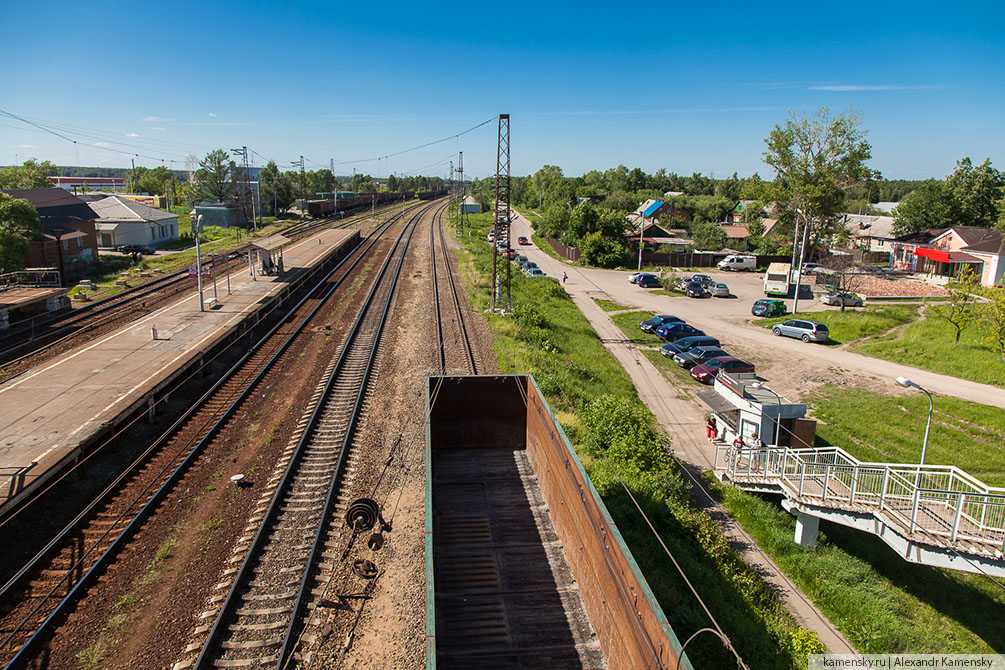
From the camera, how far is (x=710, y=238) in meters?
60.9

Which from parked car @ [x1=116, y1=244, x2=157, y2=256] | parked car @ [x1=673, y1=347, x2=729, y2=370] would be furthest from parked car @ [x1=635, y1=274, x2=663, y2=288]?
parked car @ [x1=116, y1=244, x2=157, y2=256]

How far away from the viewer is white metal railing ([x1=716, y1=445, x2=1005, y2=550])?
460 inches

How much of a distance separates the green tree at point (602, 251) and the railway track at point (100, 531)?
4239cm

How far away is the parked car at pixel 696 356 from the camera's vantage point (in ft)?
92.0

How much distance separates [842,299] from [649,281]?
538 inches

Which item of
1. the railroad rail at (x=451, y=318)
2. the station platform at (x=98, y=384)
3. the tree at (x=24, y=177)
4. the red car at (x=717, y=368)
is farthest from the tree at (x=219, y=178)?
the red car at (x=717, y=368)

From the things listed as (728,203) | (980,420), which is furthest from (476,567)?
(728,203)

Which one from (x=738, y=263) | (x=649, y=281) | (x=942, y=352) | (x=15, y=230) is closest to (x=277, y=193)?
(x=15, y=230)

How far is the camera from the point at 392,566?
10.3 meters

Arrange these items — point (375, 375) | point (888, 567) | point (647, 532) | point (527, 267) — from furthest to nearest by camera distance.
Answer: point (527, 267), point (375, 375), point (888, 567), point (647, 532)

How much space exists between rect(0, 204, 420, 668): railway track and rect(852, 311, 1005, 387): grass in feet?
96.9

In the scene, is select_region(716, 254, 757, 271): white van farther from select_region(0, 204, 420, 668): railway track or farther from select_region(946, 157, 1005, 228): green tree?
select_region(0, 204, 420, 668): railway track

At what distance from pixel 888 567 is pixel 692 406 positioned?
391 inches

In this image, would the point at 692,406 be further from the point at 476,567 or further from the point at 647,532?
the point at 476,567
